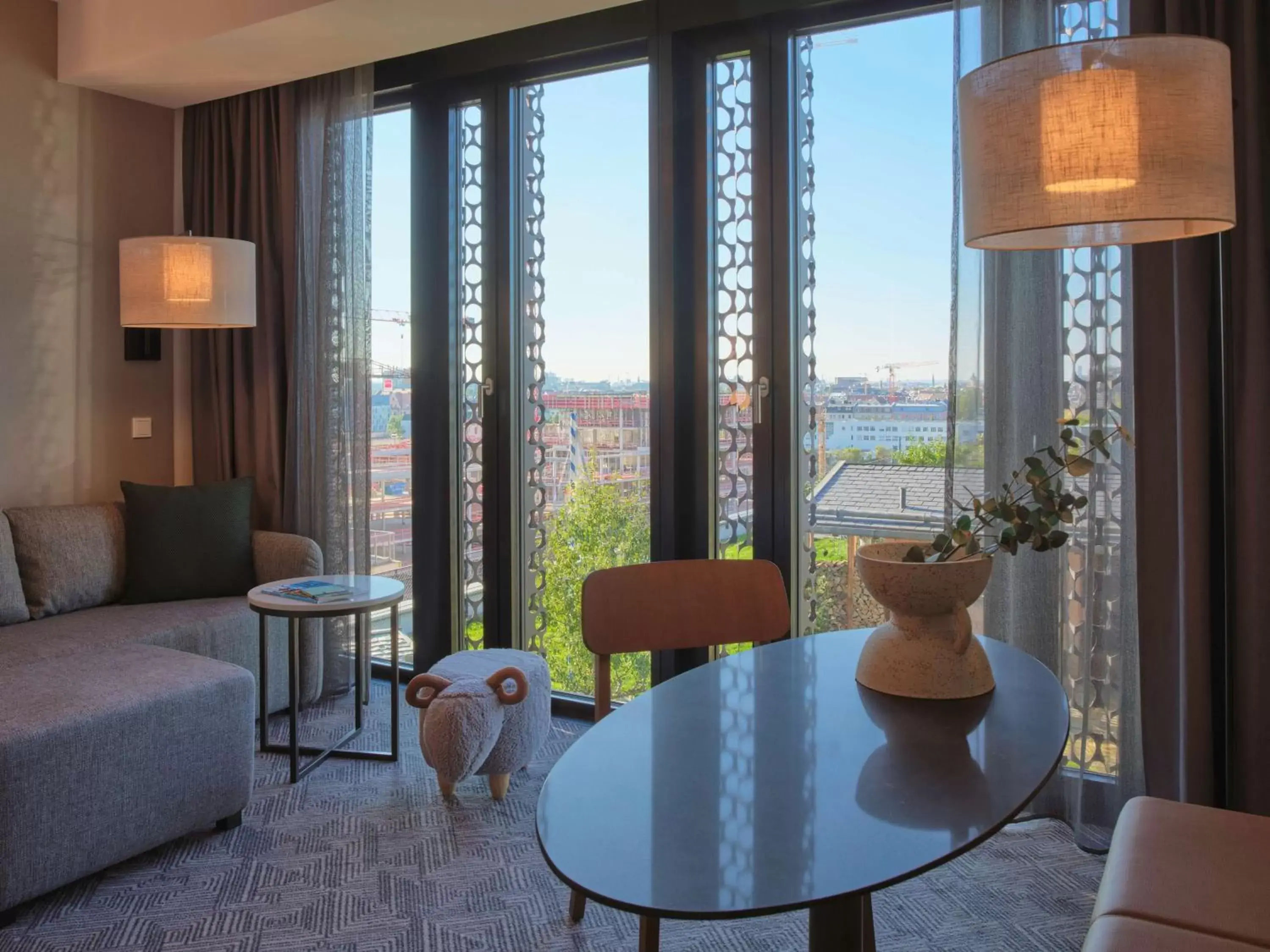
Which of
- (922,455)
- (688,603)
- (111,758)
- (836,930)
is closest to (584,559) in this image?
(922,455)

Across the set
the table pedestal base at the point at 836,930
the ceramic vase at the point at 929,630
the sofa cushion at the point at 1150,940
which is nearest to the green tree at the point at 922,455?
the ceramic vase at the point at 929,630

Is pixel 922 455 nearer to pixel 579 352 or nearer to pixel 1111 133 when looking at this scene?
pixel 579 352

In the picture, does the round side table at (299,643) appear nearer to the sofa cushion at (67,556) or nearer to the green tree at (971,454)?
the sofa cushion at (67,556)

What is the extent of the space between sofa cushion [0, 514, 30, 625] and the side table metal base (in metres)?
0.85

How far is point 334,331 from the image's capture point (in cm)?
402

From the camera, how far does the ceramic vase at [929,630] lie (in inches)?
56.4

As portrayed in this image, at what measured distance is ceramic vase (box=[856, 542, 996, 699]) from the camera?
1.43 m

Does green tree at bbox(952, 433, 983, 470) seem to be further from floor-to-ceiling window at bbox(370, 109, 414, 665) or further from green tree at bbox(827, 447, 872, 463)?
floor-to-ceiling window at bbox(370, 109, 414, 665)

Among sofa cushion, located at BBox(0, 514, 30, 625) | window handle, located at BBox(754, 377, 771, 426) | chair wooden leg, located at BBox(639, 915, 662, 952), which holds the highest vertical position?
window handle, located at BBox(754, 377, 771, 426)

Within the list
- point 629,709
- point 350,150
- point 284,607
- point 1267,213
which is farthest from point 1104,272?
point 350,150

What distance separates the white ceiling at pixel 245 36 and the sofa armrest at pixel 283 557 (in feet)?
6.19

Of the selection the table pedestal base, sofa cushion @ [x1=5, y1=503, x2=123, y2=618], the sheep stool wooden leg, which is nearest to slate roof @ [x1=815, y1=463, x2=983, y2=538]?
the sheep stool wooden leg

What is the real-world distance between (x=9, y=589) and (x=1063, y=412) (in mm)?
3575

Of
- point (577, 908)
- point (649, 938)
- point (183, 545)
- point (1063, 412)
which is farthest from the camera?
point (183, 545)
